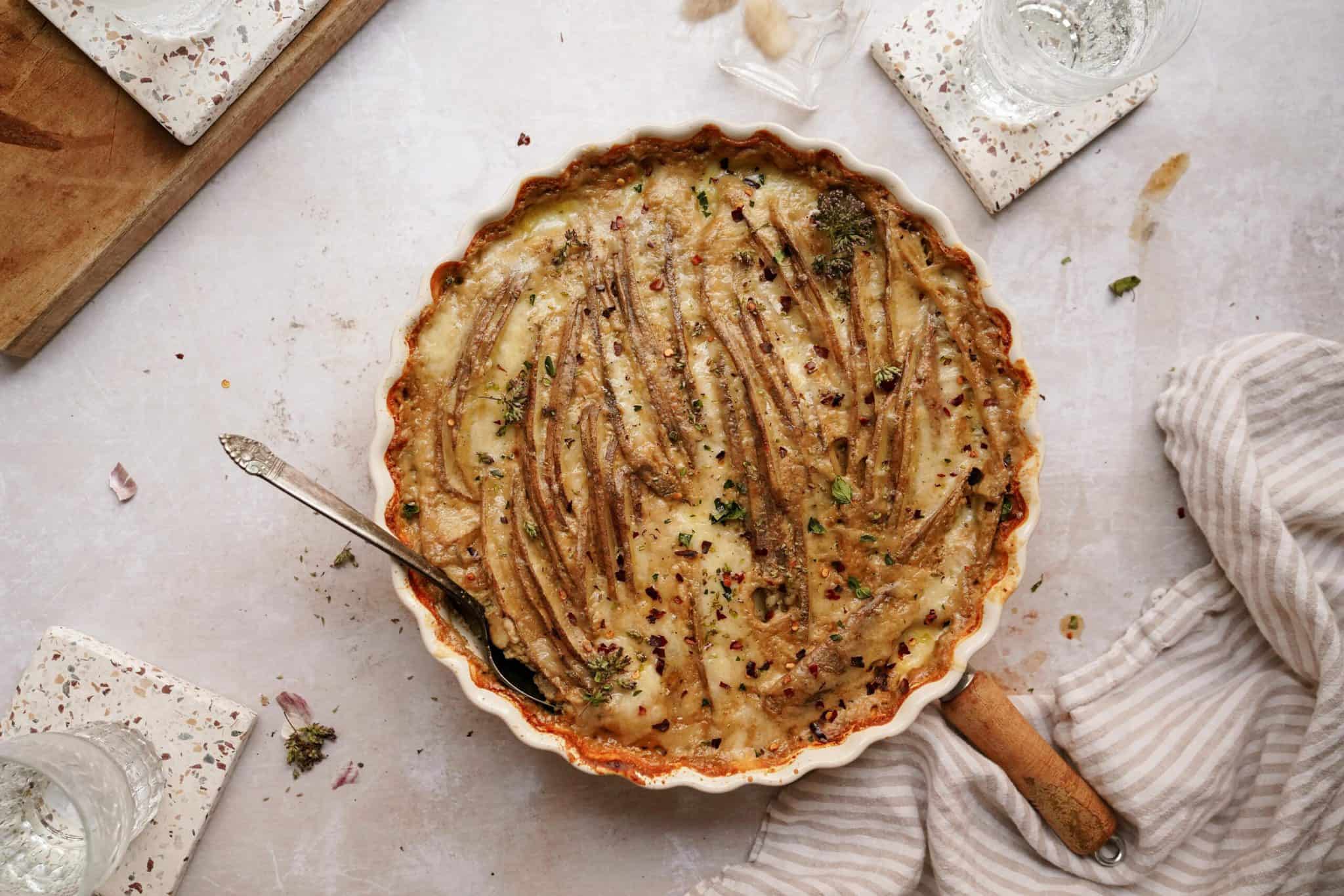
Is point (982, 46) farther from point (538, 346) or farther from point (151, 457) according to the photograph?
point (151, 457)

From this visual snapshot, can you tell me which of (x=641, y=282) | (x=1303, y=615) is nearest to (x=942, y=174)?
(x=641, y=282)

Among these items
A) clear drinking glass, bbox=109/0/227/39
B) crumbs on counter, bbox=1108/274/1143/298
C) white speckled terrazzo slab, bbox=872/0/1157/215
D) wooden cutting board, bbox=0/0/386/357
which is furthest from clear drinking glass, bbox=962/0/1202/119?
clear drinking glass, bbox=109/0/227/39

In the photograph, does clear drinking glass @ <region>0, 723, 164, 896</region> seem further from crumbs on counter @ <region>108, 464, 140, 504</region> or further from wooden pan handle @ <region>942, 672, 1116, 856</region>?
wooden pan handle @ <region>942, 672, 1116, 856</region>

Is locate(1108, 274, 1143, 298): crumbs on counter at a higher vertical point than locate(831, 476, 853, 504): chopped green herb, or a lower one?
lower

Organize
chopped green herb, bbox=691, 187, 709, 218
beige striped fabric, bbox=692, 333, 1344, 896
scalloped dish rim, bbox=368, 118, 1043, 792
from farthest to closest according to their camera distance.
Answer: beige striped fabric, bbox=692, 333, 1344, 896 → chopped green herb, bbox=691, 187, 709, 218 → scalloped dish rim, bbox=368, 118, 1043, 792

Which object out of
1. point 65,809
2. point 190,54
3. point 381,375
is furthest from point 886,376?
A: point 65,809

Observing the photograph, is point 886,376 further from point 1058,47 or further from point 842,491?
point 1058,47
